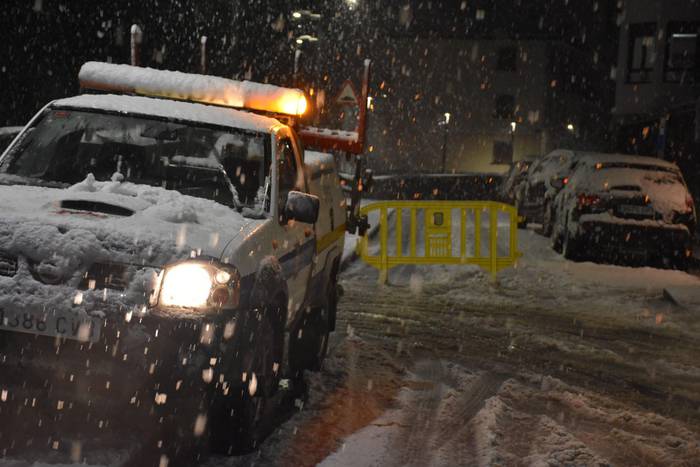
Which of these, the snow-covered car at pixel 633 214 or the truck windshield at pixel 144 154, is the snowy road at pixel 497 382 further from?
the snow-covered car at pixel 633 214

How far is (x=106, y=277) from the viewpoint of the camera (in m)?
4.80

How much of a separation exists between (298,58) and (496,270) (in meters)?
4.35

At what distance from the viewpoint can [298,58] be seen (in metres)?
11.7

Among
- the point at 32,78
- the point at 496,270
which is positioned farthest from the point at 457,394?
the point at 32,78

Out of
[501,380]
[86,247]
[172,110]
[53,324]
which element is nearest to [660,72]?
[501,380]

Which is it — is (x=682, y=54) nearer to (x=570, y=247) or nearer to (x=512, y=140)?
(x=570, y=247)

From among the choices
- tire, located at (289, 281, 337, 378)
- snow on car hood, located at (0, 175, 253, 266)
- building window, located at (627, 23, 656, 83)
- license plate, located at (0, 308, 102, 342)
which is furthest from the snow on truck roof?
building window, located at (627, 23, 656, 83)

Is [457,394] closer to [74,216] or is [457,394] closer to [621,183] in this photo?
[74,216]

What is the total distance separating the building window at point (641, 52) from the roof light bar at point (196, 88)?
114 feet

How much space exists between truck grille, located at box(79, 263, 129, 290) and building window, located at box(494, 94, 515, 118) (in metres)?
69.6

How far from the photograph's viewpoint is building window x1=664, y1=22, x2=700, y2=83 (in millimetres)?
38094

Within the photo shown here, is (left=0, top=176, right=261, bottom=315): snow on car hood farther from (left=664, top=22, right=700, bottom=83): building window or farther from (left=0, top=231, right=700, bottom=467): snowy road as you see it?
(left=664, top=22, right=700, bottom=83): building window

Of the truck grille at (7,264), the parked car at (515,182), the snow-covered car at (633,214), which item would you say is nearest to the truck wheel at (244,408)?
the truck grille at (7,264)

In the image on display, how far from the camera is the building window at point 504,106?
72688 millimetres
